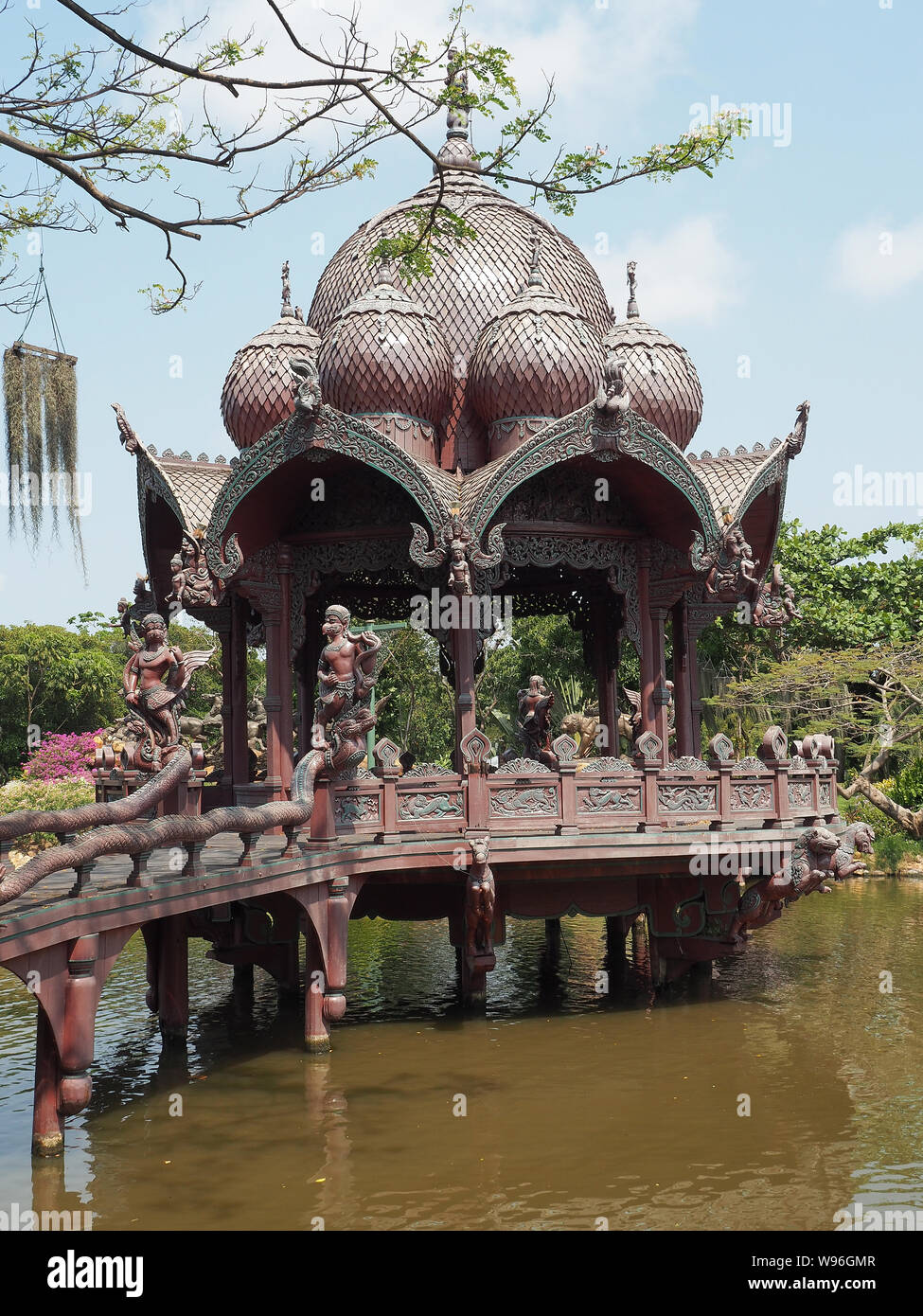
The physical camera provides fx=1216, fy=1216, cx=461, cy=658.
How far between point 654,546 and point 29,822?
9.54 meters

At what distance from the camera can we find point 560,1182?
Result: 8531 millimetres

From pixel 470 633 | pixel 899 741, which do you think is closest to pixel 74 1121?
pixel 470 633

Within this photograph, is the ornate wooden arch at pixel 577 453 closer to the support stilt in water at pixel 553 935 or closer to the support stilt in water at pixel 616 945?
the support stilt in water at pixel 616 945

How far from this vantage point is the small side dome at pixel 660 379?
49.3 ft

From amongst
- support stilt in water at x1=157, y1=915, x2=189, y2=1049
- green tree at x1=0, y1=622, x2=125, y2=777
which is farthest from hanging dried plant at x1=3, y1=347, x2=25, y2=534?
green tree at x1=0, y1=622, x2=125, y2=777

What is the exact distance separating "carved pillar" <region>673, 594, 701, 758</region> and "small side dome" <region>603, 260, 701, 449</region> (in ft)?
7.42

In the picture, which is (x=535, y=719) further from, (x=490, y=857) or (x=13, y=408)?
(x=13, y=408)

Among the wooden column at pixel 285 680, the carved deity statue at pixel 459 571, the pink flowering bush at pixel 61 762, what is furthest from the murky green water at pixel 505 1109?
the pink flowering bush at pixel 61 762

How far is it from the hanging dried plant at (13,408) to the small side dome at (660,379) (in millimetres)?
8831

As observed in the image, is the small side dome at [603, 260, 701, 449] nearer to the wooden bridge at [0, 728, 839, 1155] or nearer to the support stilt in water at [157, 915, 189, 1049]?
the wooden bridge at [0, 728, 839, 1155]

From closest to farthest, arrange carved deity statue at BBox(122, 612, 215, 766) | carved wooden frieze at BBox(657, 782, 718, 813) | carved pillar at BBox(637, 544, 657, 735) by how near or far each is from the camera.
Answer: carved wooden frieze at BBox(657, 782, 718, 813) < carved deity statue at BBox(122, 612, 215, 766) < carved pillar at BBox(637, 544, 657, 735)

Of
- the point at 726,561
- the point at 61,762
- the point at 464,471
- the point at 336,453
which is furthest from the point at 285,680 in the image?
the point at 61,762

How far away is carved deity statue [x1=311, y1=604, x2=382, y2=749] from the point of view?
38.9ft
